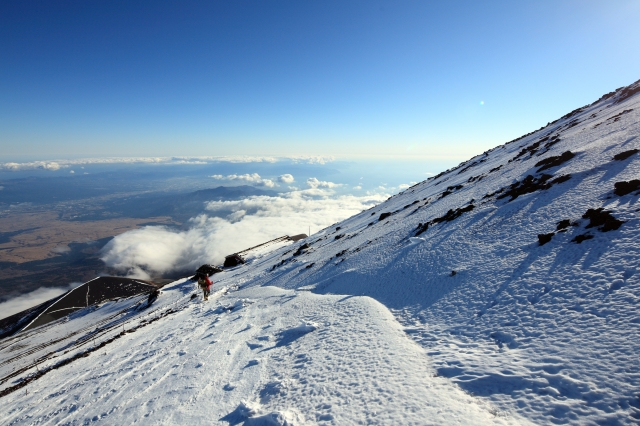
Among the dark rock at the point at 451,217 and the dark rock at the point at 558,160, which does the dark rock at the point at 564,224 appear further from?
the dark rock at the point at 558,160

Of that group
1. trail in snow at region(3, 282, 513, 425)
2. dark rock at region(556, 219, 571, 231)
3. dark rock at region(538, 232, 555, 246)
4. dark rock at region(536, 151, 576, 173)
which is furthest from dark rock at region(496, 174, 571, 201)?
trail in snow at region(3, 282, 513, 425)

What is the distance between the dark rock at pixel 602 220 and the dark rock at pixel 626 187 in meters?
1.89

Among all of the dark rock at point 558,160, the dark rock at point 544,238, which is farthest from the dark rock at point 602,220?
the dark rock at point 558,160

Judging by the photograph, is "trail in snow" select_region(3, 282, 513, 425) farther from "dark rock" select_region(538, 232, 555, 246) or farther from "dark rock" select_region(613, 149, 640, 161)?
"dark rock" select_region(613, 149, 640, 161)

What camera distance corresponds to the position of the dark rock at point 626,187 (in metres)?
9.89

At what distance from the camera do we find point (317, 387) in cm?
650

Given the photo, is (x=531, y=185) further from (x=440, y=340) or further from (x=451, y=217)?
(x=440, y=340)

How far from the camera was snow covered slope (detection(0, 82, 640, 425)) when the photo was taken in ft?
16.2

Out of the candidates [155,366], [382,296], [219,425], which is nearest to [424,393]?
[219,425]

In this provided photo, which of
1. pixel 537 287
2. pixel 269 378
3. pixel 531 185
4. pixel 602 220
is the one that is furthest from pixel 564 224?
pixel 269 378

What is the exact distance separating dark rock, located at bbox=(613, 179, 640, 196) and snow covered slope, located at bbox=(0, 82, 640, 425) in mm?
49

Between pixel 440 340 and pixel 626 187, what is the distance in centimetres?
990

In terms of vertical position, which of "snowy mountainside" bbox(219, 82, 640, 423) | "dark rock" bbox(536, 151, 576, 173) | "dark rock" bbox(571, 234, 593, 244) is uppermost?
"dark rock" bbox(536, 151, 576, 173)

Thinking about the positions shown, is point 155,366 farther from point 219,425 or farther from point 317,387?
point 317,387
